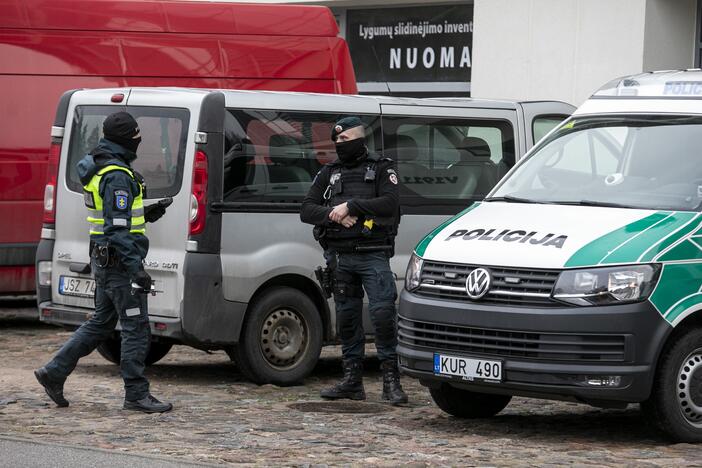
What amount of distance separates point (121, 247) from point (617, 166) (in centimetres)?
302

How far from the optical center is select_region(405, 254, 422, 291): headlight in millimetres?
8531

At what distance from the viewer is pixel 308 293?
10.5 m

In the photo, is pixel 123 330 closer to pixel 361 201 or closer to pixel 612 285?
pixel 361 201

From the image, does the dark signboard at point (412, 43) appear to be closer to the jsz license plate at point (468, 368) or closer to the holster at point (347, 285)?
the holster at point (347, 285)

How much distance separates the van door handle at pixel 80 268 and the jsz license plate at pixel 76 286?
7cm

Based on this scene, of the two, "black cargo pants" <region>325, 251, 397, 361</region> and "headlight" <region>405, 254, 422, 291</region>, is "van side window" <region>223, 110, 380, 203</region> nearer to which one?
"black cargo pants" <region>325, 251, 397, 361</region>

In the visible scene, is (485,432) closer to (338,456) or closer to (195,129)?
(338,456)

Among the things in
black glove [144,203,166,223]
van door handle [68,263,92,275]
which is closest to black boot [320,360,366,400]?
black glove [144,203,166,223]

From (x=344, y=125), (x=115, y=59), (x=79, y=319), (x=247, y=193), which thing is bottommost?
(x=79, y=319)

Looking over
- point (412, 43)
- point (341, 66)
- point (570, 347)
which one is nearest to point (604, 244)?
point (570, 347)

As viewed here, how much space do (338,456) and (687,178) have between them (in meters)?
2.61

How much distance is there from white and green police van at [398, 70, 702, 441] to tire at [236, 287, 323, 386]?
1.71 meters

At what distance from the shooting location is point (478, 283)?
8.07 m

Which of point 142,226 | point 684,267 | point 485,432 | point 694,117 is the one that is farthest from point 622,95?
point 142,226
